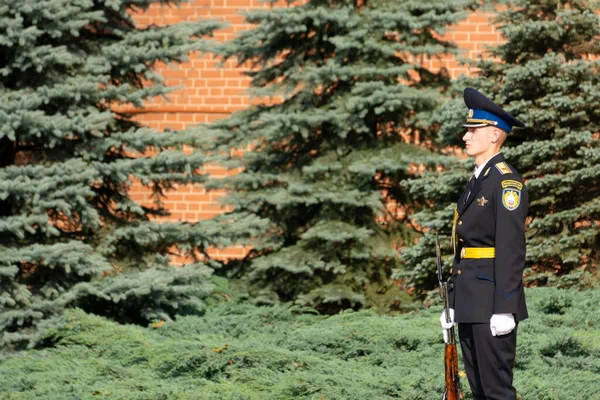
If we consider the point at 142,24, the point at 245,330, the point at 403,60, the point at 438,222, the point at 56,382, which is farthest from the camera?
the point at 142,24

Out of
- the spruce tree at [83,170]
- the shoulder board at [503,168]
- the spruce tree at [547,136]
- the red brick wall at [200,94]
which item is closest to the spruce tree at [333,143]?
the spruce tree at [547,136]

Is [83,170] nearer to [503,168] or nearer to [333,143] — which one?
[333,143]

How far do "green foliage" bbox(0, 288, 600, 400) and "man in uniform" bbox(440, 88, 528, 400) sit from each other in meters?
0.75

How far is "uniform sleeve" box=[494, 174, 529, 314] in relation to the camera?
4395 millimetres

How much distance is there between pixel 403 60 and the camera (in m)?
9.32

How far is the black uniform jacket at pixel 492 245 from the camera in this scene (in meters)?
4.44

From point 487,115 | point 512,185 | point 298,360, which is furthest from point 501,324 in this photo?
point 298,360

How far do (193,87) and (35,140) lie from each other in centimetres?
360

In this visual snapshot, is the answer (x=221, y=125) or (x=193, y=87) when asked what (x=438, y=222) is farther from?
(x=193, y=87)

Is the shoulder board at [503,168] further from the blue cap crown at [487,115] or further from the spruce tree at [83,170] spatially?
the spruce tree at [83,170]

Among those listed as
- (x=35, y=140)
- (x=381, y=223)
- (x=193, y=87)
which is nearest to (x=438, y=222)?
(x=381, y=223)

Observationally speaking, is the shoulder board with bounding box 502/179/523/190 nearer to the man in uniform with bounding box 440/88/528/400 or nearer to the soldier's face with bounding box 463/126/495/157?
the man in uniform with bounding box 440/88/528/400

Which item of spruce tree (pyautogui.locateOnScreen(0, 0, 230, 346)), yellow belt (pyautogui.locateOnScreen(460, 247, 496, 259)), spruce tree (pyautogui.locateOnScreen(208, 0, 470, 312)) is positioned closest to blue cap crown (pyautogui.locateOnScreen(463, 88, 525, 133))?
yellow belt (pyautogui.locateOnScreen(460, 247, 496, 259))

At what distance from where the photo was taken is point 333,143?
363 inches
